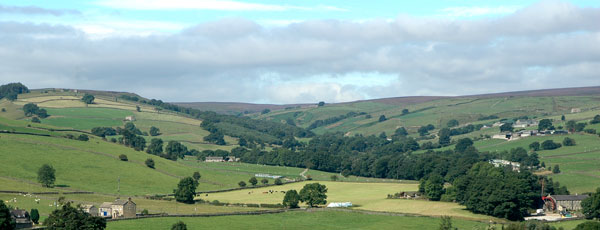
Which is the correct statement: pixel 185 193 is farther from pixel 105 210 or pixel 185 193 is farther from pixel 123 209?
pixel 123 209

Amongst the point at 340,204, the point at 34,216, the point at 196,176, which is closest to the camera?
the point at 34,216

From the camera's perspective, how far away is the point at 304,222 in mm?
112875

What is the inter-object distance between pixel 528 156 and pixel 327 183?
5710cm

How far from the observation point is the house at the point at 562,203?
440 ft

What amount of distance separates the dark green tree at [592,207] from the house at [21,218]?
8082cm

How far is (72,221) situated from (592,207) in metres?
76.3

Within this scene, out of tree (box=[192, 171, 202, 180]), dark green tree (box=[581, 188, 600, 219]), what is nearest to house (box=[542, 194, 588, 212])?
dark green tree (box=[581, 188, 600, 219])

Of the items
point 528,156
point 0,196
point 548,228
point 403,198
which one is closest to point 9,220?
point 0,196

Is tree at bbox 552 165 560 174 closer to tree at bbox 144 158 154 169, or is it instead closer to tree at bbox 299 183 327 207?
tree at bbox 299 183 327 207

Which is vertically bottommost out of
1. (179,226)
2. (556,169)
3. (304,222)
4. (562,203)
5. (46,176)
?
(304,222)

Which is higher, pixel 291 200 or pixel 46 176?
pixel 46 176

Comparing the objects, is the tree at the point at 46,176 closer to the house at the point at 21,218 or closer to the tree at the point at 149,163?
the house at the point at 21,218

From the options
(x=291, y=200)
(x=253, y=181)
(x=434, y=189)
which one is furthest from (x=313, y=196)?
(x=253, y=181)

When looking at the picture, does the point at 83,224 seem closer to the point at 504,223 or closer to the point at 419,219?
the point at 419,219
